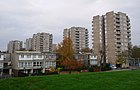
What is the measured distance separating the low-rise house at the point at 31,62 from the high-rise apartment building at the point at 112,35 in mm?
34304

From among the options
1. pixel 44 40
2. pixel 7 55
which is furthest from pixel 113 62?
pixel 44 40

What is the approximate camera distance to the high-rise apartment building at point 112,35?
9450 centimetres

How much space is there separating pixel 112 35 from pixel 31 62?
1864 inches

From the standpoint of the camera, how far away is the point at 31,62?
63.8m

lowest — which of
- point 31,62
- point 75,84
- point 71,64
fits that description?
point 75,84

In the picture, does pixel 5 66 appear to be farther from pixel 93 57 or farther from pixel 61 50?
pixel 93 57

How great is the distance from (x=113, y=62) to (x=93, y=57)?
37.1 ft

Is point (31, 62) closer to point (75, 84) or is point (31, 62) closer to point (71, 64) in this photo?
point (71, 64)

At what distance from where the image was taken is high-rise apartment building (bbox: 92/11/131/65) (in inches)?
3720

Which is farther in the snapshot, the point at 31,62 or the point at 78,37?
the point at 78,37

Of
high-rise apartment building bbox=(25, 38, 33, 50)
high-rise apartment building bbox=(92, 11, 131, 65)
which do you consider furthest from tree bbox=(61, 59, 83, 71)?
high-rise apartment building bbox=(25, 38, 33, 50)

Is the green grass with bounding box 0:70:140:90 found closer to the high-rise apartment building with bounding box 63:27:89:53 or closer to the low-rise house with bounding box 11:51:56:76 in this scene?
the low-rise house with bounding box 11:51:56:76

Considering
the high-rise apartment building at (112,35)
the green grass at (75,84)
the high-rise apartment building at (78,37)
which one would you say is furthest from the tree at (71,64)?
the high-rise apartment building at (78,37)

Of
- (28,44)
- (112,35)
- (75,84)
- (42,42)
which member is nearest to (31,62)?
(112,35)
